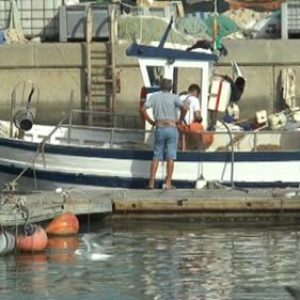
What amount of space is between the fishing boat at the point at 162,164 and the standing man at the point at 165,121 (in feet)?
1.66

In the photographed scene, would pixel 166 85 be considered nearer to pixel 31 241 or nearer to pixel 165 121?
pixel 165 121

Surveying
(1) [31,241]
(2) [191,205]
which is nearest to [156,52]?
(2) [191,205]

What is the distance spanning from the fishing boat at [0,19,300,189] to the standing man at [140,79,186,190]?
19.9 inches

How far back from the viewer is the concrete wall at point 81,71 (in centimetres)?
2634

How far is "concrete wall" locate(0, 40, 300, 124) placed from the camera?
86.4ft

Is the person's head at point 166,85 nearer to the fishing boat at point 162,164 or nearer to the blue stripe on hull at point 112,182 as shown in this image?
the fishing boat at point 162,164

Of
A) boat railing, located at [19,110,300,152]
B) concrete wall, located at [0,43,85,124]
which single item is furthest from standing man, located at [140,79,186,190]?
concrete wall, located at [0,43,85,124]

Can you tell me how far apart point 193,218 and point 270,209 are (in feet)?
3.19

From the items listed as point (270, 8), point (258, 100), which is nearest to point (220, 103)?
point (258, 100)

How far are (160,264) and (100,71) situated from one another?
1234 cm

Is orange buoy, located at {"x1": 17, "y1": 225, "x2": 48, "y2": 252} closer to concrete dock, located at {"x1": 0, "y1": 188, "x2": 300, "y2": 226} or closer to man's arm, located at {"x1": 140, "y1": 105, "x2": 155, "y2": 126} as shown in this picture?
concrete dock, located at {"x1": 0, "y1": 188, "x2": 300, "y2": 226}

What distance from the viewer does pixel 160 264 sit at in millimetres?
14508

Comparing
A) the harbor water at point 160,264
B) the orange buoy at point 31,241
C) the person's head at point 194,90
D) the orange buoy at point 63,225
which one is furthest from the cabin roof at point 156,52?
the orange buoy at point 31,241

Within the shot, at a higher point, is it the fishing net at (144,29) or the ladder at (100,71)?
the fishing net at (144,29)
